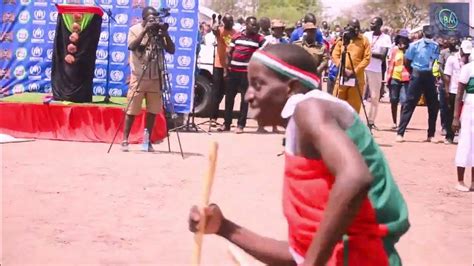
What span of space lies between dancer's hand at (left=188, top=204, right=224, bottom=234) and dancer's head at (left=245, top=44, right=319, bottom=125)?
1.26ft

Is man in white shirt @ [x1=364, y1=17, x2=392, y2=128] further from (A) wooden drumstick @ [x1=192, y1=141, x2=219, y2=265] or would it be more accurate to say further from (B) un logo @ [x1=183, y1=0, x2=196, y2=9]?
(A) wooden drumstick @ [x1=192, y1=141, x2=219, y2=265]

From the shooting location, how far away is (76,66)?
38.1 ft

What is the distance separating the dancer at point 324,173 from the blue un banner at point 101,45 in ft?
32.2

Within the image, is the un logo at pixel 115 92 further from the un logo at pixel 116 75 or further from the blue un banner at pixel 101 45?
the un logo at pixel 116 75

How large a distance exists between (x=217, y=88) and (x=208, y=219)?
34.6 feet

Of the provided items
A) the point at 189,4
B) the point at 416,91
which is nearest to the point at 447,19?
the point at 416,91

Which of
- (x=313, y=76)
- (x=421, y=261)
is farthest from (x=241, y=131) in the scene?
(x=313, y=76)

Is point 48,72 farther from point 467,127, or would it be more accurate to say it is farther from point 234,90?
point 467,127

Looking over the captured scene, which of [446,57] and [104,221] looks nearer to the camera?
[104,221]

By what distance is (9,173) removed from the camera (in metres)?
8.28

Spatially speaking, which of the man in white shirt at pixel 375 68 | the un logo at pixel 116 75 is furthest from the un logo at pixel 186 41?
the man in white shirt at pixel 375 68

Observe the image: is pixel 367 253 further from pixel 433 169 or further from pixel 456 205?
pixel 433 169

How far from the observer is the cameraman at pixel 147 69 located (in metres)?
9.68

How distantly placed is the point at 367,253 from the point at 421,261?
3.38m
